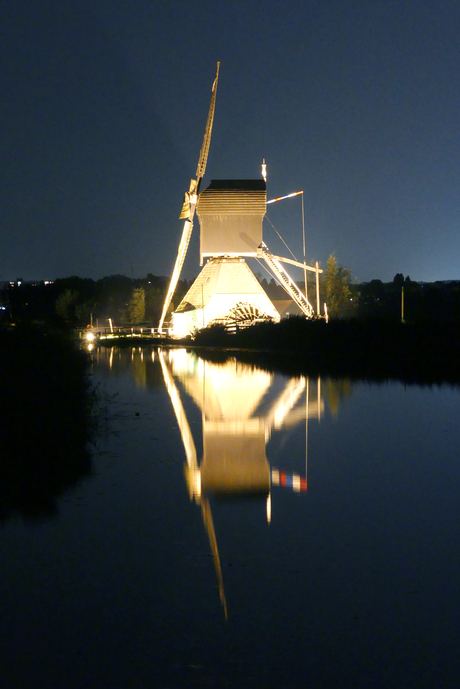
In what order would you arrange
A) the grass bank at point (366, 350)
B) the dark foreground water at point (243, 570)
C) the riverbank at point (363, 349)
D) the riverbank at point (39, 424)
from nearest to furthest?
the dark foreground water at point (243, 570)
the riverbank at point (39, 424)
the riverbank at point (363, 349)
the grass bank at point (366, 350)

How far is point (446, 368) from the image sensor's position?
27984 mm

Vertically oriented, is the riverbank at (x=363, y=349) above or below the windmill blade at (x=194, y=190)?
below

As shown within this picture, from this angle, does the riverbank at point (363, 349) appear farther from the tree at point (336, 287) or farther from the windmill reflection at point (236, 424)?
A: the tree at point (336, 287)

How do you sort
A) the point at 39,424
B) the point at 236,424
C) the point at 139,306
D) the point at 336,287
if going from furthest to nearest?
the point at 139,306 < the point at 336,287 < the point at 236,424 < the point at 39,424

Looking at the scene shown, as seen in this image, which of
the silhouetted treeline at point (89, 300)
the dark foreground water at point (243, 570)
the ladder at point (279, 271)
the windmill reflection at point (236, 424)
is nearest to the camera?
the dark foreground water at point (243, 570)

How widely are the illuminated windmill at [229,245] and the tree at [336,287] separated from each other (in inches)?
915

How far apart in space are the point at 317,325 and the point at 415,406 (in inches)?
851

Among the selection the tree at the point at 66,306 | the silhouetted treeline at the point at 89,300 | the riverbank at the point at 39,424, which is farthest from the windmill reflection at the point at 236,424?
the tree at the point at 66,306

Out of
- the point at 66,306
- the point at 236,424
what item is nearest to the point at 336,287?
the point at 66,306

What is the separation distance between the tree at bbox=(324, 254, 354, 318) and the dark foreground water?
65630 millimetres

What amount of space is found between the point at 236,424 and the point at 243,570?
8150 mm

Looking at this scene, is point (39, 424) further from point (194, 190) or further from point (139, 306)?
point (139, 306)

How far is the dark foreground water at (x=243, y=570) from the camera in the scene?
4.44m

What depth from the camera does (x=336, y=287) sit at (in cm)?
7844
